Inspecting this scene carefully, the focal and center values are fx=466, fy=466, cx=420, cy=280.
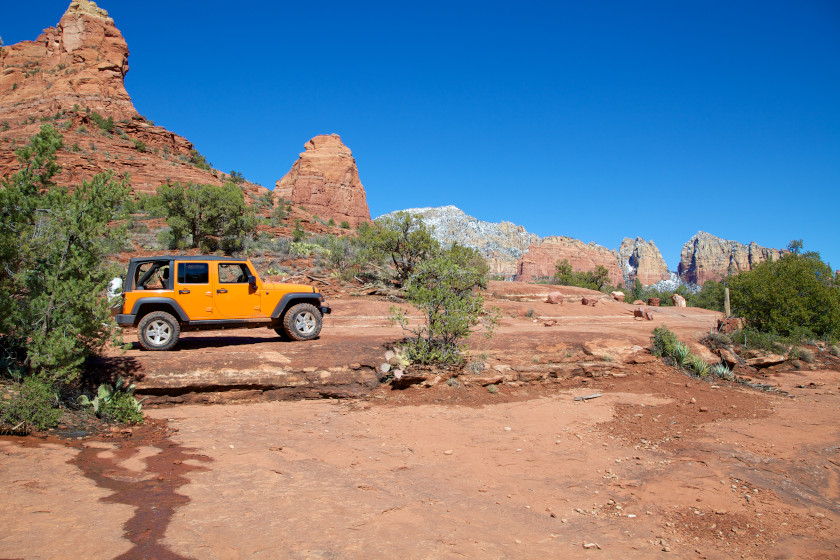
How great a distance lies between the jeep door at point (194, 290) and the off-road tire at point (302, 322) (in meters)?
1.69

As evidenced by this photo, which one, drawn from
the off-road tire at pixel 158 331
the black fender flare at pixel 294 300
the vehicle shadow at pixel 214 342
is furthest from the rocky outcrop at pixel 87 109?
the black fender flare at pixel 294 300

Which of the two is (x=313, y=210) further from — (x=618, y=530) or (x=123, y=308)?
(x=618, y=530)

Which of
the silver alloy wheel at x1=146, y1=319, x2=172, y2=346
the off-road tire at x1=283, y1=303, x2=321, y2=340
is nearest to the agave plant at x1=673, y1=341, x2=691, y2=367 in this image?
the off-road tire at x1=283, y1=303, x2=321, y2=340

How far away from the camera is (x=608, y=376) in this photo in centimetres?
1121

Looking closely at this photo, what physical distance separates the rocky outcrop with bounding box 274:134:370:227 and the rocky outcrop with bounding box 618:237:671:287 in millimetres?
93388

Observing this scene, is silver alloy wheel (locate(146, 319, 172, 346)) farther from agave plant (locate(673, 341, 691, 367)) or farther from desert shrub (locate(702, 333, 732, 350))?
desert shrub (locate(702, 333, 732, 350))

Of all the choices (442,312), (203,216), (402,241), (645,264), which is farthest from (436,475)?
(645,264)

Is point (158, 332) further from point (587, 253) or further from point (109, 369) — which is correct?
point (587, 253)

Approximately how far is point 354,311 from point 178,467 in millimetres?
12633

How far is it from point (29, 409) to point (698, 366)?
13.5 meters

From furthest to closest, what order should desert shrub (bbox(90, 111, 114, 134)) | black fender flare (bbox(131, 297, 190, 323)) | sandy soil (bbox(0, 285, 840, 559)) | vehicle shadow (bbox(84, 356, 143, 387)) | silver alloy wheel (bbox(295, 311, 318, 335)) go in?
1. desert shrub (bbox(90, 111, 114, 134))
2. silver alloy wheel (bbox(295, 311, 318, 335))
3. black fender flare (bbox(131, 297, 190, 323))
4. vehicle shadow (bbox(84, 356, 143, 387))
5. sandy soil (bbox(0, 285, 840, 559))

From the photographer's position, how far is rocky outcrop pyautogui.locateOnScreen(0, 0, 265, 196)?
143 ft

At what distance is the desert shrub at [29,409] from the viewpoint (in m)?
6.01

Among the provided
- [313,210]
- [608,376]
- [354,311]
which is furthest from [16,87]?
[608,376]
